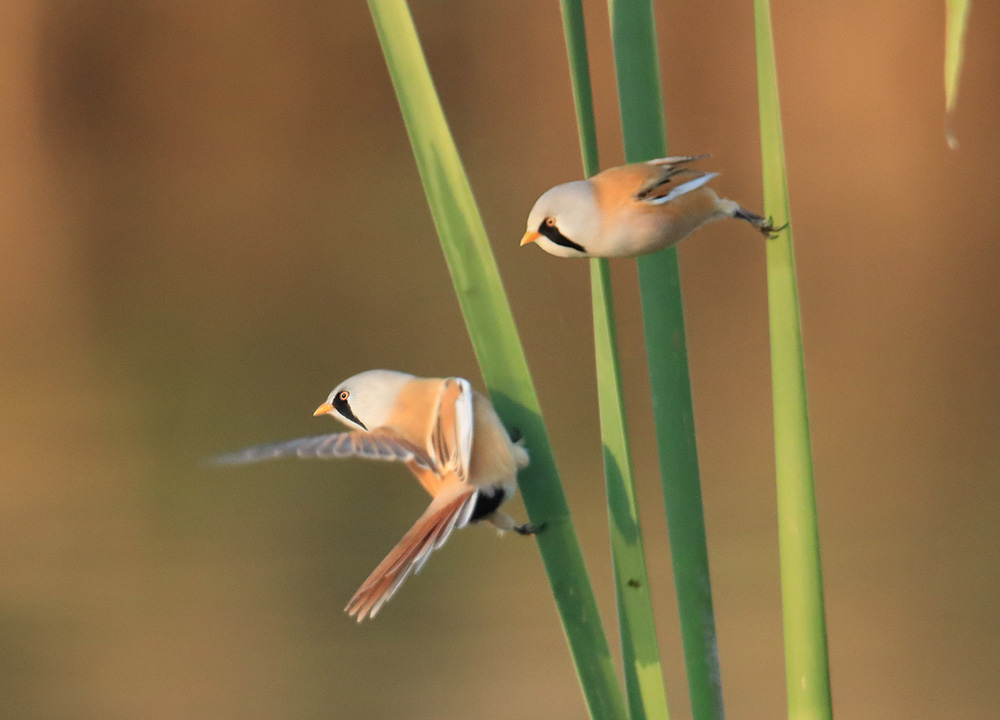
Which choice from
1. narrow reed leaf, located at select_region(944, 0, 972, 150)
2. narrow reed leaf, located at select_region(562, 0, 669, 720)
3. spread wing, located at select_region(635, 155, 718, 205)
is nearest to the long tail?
narrow reed leaf, located at select_region(562, 0, 669, 720)

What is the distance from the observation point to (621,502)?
47cm

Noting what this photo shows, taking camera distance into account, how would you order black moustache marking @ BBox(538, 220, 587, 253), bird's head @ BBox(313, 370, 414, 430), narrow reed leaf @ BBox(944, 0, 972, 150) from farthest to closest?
bird's head @ BBox(313, 370, 414, 430) → black moustache marking @ BBox(538, 220, 587, 253) → narrow reed leaf @ BBox(944, 0, 972, 150)

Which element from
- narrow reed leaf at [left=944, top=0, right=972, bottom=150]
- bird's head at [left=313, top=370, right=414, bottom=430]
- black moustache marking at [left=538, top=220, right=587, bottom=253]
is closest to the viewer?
narrow reed leaf at [left=944, top=0, right=972, bottom=150]

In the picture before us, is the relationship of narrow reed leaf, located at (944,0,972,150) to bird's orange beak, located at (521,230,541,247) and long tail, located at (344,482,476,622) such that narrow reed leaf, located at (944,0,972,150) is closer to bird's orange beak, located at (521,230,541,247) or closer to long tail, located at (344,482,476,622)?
bird's orange beak, located at (521,230,541,247)

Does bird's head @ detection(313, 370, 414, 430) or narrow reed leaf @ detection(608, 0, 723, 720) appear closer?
narrow reed leaf @ detection(608, 0, 723, 720)

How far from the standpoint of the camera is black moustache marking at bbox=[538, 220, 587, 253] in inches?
19.8

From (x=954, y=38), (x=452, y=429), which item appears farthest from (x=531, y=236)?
(x=954, y=38)

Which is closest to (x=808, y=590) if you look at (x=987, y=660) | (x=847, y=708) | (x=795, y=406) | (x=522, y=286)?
(x=795, y=406)

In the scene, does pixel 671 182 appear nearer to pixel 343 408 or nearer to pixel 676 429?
pixel 676 429

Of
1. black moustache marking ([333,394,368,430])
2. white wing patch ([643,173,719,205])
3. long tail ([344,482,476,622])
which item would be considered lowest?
long tail ([344,482,476,622])

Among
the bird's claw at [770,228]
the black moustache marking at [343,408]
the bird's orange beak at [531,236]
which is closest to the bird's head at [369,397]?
the black moustache marking at [343,408]

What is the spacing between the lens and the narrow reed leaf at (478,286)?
0.47 metres

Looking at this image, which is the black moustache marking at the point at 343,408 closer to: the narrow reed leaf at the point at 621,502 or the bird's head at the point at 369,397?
the bird's head at the point at 369,397

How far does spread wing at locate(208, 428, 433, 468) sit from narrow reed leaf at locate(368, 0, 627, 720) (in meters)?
0.08
